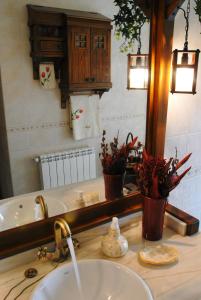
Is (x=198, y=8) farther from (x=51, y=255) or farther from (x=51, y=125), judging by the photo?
(x=51, y=255)

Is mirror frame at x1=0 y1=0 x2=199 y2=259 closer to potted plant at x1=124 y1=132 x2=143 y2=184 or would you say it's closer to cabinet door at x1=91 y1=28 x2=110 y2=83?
potted plant at x1=124 y1=132 x2=143 y2=184

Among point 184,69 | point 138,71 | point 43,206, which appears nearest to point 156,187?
point 43,206

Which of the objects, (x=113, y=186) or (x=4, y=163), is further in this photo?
(x=113, y=186)

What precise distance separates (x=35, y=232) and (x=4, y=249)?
0.14 m

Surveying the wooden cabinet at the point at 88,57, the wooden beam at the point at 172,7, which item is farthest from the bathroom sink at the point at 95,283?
the wooden beam at the point at 172,7

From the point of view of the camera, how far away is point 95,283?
106 cm

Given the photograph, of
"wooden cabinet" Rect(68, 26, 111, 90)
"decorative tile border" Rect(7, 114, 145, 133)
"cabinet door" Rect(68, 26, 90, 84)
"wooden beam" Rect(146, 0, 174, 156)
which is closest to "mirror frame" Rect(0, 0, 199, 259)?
"wooden beam" Rect(146, 0, 174, 156)

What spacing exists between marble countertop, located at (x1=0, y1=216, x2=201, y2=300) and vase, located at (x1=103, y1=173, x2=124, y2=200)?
0.16 m

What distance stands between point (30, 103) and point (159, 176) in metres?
0.65

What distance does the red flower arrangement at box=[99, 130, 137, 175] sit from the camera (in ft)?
4.49

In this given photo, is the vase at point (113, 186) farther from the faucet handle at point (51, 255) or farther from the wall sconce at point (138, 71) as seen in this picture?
the wall sconce at point (138, 71)

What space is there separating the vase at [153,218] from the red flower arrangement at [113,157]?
0.75 feet

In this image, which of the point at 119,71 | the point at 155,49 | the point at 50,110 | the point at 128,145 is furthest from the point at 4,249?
the point at 155,49

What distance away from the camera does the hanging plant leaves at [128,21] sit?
4.28 ft
